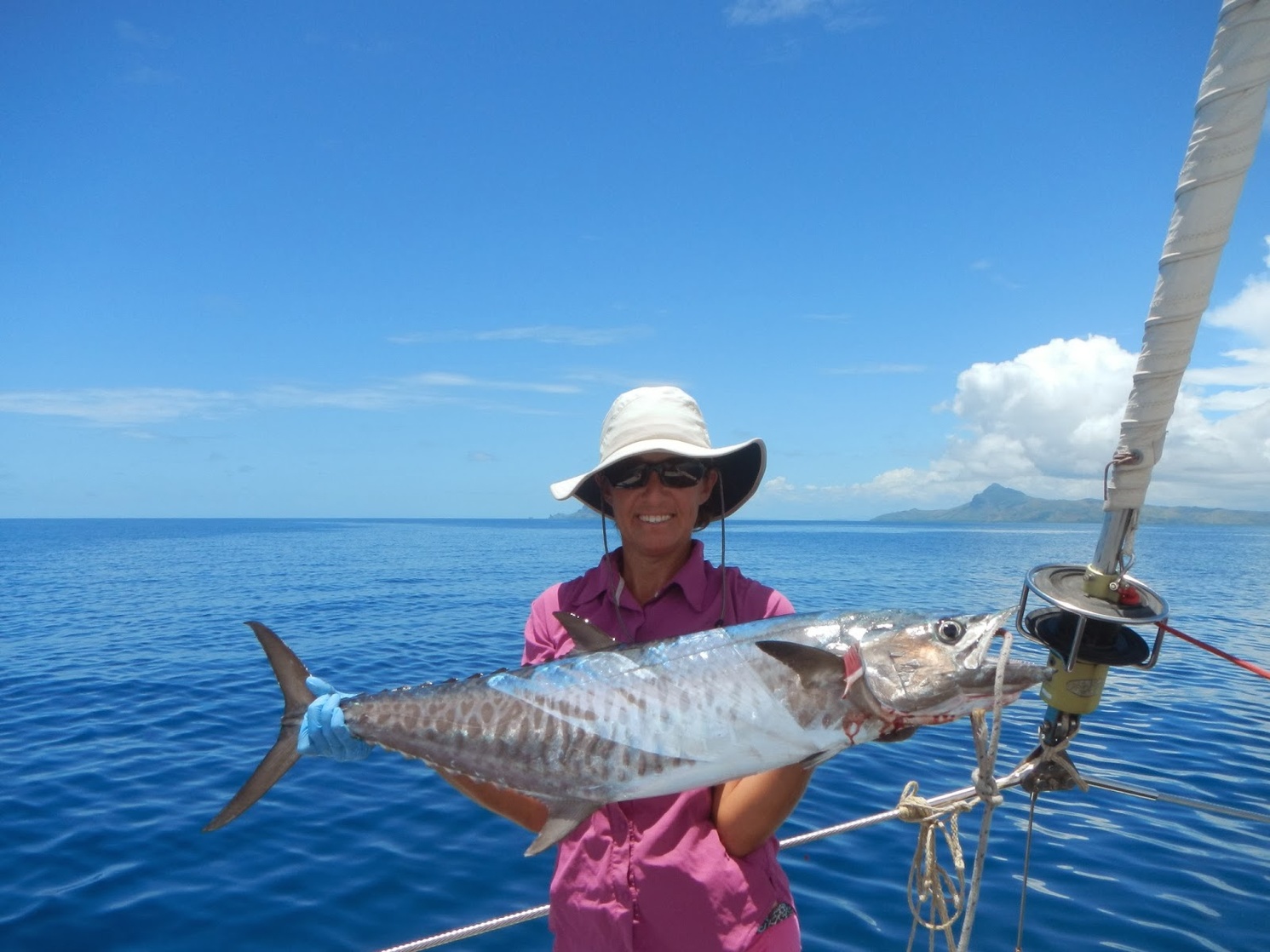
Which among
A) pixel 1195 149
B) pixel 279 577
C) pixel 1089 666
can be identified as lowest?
pixel 279 577

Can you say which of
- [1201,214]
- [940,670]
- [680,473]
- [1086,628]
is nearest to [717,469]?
[680,473]

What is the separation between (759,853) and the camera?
257 cm

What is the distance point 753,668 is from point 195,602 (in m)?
28.2

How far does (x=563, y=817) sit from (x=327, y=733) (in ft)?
3.53

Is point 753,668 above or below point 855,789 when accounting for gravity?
above

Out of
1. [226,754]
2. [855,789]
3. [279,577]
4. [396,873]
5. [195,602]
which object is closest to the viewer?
[396,873]

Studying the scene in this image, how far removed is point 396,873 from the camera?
21.2 ft

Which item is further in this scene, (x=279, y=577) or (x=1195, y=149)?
(x=279, y=577)

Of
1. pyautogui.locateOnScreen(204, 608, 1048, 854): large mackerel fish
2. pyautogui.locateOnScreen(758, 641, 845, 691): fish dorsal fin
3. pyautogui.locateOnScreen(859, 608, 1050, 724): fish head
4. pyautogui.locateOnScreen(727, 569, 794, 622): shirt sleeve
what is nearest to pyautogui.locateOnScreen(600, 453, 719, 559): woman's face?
pyautogui.locateOnScreen(727, 569, 794, 622): shirt sleeve

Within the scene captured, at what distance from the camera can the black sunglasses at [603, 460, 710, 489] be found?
9.64 feet

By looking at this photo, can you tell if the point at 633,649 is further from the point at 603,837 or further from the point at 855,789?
the point at 855,789

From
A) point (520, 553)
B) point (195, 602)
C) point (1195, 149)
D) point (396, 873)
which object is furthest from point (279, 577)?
point (1195, 149)

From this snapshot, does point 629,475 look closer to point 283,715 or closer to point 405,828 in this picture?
point 283,715

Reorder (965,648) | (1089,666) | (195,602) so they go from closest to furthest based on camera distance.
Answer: (965,648) → (1089,666) → (195,602)
